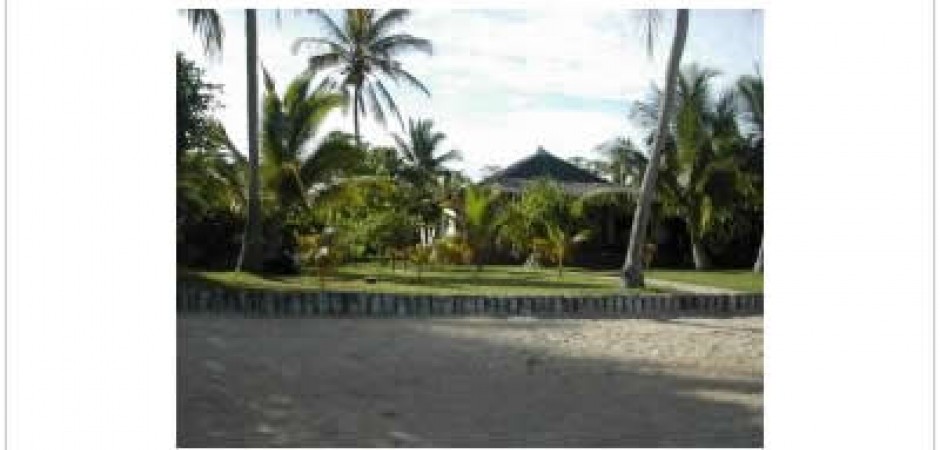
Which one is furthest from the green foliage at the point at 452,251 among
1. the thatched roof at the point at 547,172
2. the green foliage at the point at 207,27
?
the green foliage at the point at 207,27

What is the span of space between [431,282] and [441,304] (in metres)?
2.29

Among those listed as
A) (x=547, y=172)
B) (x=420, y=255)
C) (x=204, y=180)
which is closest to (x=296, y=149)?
(x=204, y=180)

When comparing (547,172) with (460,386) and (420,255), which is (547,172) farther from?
(460,386)

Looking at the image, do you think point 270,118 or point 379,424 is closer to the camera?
point 379,424

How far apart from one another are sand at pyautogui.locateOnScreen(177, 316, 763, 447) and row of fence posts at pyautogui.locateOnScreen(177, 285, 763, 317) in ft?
2.25

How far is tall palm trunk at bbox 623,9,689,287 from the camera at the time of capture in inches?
385

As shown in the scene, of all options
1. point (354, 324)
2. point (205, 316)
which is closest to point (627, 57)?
point (354, 324)

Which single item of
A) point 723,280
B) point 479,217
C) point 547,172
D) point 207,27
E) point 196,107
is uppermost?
point 207,27

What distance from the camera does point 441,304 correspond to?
8648 mm

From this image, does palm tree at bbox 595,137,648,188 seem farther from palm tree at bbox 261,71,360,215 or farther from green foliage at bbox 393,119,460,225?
palm tree at bbox 261,71,360,215
